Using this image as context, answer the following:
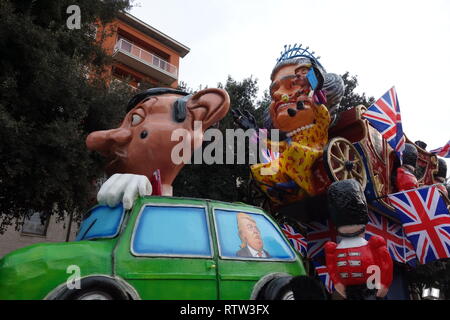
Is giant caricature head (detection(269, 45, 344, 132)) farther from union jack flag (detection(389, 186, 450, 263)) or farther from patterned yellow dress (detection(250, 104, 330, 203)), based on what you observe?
union jack flag (detection(389, 186, 450, 263))

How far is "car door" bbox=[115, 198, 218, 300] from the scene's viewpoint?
2.64m

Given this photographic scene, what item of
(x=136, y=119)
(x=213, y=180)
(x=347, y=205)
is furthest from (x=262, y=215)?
(x=213, y=180)

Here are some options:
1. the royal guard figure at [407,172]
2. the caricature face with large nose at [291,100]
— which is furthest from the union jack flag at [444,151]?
the caricature face with large nose at [291,100]

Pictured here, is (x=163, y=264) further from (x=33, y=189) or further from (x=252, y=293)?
(x=33, y=189)

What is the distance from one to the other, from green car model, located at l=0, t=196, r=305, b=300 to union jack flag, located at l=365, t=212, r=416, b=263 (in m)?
4.55

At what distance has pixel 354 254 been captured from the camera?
3070 mm

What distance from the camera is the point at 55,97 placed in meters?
6.41

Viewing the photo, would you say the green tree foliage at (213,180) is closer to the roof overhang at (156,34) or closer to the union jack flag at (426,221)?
the union jack flag at (426,221)

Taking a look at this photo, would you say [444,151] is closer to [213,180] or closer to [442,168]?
[442,168]

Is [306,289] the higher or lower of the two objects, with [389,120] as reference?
lower

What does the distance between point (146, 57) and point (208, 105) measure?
17.9m

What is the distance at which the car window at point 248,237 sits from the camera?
303 centimetres

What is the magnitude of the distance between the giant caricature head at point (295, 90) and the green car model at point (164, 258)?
13.5 ft
